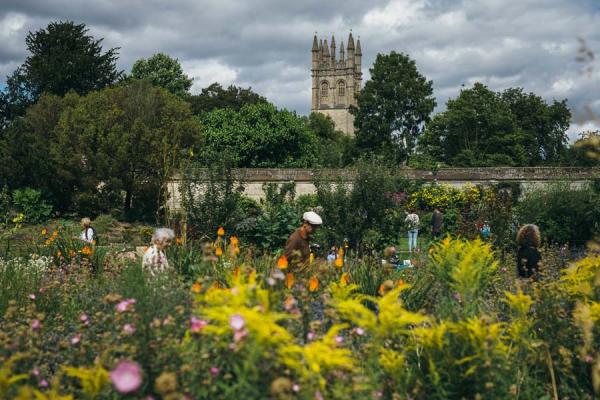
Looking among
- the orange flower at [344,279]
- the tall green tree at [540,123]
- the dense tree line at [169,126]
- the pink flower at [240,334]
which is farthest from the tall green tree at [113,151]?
the tall green tree at [540,123]

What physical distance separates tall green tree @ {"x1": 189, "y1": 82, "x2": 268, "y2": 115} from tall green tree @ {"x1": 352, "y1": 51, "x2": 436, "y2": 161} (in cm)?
921

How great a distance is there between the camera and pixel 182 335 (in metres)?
3.87

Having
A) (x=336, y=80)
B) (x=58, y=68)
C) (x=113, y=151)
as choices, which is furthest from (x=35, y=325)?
(x=336, y=80)

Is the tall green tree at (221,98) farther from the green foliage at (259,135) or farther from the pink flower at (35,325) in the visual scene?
the pink flower at (35,325)

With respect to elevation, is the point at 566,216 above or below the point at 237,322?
below

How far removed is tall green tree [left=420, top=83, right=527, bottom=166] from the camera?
45.9 metres

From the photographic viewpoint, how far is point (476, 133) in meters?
47.4

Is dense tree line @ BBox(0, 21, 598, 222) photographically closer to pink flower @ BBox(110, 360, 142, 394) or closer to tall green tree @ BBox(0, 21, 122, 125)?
tall green tree @ BBox(0, 21, 122, 125)

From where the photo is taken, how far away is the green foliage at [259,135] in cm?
4394

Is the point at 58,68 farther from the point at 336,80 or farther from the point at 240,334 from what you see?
the point at 336,80

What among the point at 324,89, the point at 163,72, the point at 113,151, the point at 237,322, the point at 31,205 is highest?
the point at 324,89

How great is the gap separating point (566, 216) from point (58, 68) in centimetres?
3249

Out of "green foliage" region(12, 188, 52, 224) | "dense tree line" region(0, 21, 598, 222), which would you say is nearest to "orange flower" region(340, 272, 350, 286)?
"dense tree line" region(0, 21, 598, 222)

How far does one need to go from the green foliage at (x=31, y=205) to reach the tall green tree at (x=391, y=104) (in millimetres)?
23705
